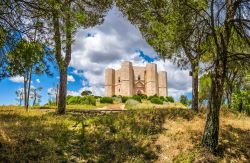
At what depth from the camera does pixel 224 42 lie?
48.5ft

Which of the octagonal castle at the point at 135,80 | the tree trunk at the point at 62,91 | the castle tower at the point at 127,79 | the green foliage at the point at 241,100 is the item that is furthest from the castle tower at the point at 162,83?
the tree trunk at the point at 62,91

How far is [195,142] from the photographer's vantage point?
1547 cm

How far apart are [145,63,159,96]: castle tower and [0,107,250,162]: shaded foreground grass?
62119mm

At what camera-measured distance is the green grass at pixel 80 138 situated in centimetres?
1292

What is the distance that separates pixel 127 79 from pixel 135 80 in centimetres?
437

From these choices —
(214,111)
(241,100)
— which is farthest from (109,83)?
(214,111)

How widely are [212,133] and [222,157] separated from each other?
3.91 feet

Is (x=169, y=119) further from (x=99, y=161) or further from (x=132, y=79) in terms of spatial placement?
(x=132, y=79)

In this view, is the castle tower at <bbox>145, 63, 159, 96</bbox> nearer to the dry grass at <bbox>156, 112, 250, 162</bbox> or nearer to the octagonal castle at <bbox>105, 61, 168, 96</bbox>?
the octagonal castle at <bbox>105, 61, 168, 96</bbox>

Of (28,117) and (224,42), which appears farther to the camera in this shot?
(28,117)

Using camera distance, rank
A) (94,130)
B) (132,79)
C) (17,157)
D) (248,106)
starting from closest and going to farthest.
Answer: (17,157), (94,130), (248,106), (132,79)

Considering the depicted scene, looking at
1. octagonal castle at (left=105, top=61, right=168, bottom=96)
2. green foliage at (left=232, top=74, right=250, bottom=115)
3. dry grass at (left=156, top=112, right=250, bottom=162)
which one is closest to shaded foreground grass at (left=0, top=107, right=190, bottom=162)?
dry grass at (left=156, top=112, right=250, bottom=162)

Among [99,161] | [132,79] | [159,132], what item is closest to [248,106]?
[159,132]

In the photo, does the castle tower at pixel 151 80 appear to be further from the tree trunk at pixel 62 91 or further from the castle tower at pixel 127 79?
the tree trunk at pixel 62 91
